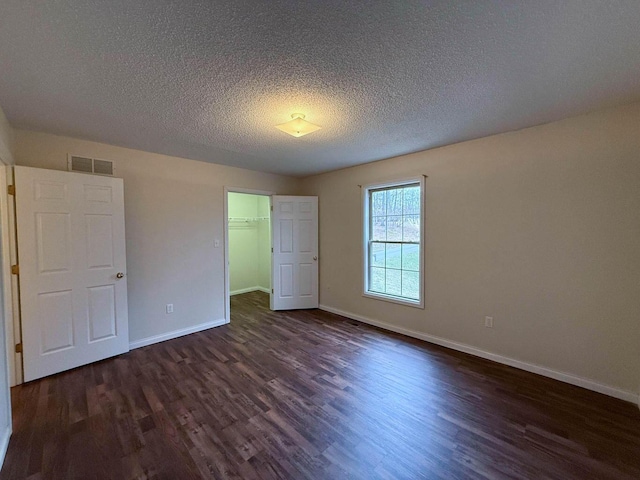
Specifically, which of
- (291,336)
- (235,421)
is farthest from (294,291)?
(235,421)

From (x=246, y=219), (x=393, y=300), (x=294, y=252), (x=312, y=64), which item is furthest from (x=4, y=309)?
(x=246, y=219)

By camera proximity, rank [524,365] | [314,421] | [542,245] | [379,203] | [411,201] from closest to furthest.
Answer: [314,421]
[542,245]
[524,365]
[411,201]
[379,203]

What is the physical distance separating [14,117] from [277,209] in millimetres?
3017

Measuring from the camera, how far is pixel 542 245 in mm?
2545

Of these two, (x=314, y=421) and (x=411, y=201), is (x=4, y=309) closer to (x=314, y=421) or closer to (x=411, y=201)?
(x=314, y=421)

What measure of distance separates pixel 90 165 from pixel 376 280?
3856mm

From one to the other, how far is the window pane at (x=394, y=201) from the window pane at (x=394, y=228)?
73 mm

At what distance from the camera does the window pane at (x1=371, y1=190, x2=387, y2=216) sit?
3912 mm

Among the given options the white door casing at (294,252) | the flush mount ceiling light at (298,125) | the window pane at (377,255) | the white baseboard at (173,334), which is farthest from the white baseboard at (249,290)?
the flush mount ceiling light at (298,125)

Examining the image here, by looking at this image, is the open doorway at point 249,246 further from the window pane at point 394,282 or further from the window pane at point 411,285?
the window pane at point 411,285

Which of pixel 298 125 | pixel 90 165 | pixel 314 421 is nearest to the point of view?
pixel 314 421

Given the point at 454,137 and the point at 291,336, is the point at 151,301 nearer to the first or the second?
the point at 291,336

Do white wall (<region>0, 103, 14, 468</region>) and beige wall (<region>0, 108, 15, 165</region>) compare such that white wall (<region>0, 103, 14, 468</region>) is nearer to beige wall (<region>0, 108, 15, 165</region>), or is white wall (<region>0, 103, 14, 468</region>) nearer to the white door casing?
beige wall (<region>0, 108, 15, 165</region>)

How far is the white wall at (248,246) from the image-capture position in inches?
232
